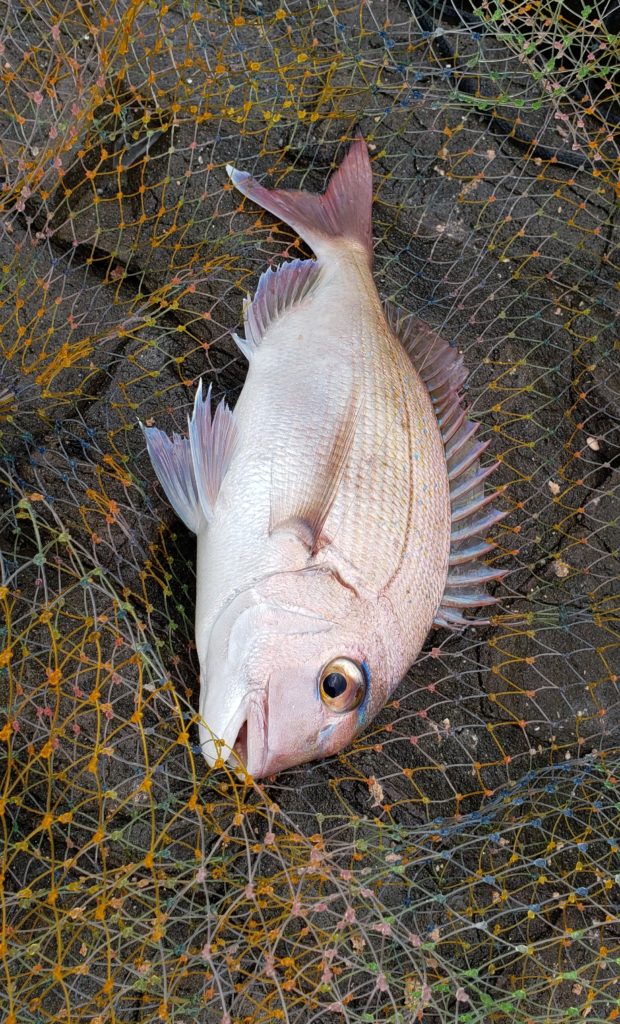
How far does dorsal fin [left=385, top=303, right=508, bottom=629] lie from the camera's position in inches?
118

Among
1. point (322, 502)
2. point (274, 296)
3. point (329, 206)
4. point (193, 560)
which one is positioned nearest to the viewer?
point (322, 502)

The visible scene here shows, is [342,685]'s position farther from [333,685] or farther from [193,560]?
[193,560]

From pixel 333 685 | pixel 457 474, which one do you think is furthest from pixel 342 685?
pixel 457 474

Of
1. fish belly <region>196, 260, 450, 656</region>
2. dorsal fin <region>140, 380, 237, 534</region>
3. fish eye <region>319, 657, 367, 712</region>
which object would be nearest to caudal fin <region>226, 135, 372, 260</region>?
fish belly <region>196, 260, 450, 656</region>

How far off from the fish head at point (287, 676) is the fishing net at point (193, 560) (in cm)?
16

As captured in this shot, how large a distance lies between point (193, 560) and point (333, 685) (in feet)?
2.60

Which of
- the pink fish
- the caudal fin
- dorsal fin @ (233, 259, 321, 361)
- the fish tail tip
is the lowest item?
the pink fish

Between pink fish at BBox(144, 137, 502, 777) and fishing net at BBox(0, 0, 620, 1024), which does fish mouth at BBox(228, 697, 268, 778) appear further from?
fishing net at BBox(0, 0, 620, 1024)

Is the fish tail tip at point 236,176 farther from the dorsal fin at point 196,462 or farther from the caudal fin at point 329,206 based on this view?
the dorsal fin at point 196,462

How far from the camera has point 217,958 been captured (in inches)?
99.0

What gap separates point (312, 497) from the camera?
8.52 feet

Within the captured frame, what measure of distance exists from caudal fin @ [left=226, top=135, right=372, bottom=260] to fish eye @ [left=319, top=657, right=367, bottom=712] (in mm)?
1683

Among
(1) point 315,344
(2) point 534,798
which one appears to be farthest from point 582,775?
(1) point 315,344

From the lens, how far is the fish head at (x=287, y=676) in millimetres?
2305
